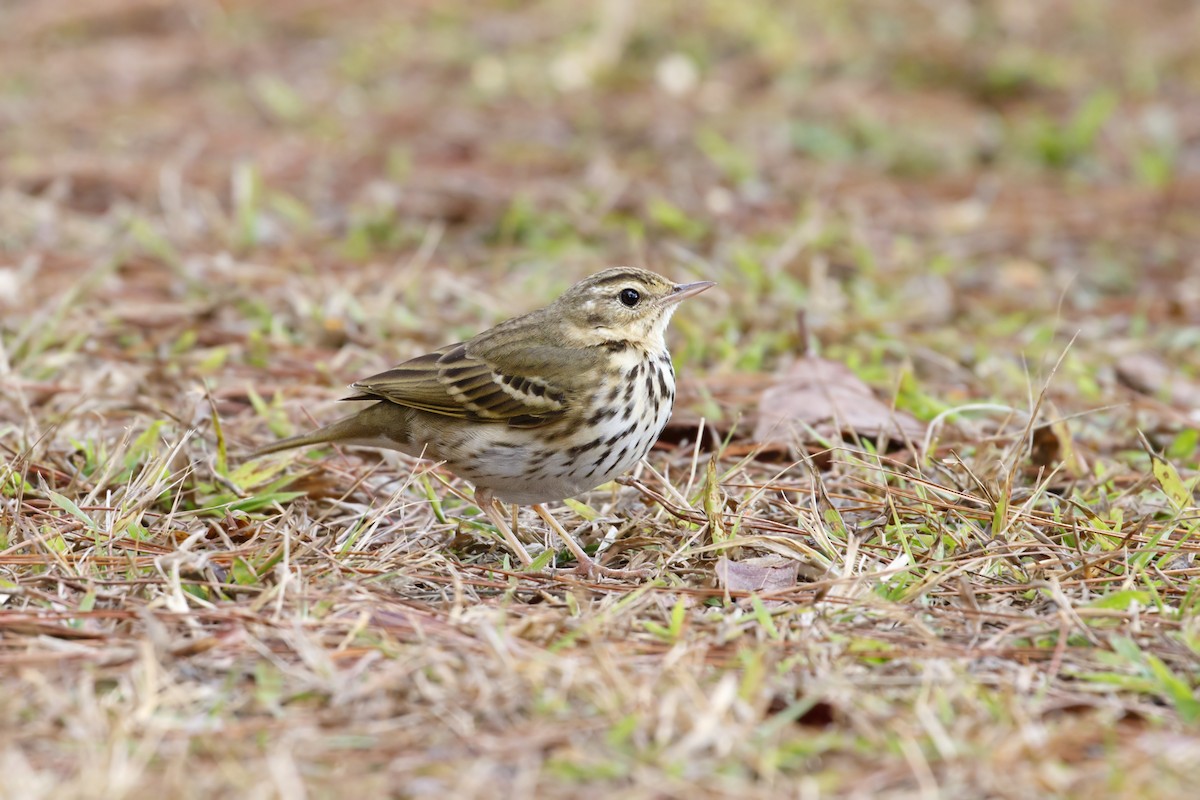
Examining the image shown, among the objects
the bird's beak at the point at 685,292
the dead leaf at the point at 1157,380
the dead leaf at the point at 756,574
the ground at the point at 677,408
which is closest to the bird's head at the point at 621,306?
the bird's beak at the point at 685,292

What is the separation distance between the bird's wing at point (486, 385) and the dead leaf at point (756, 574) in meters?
0.79

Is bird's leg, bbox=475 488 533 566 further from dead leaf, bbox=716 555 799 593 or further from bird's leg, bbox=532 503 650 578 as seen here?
dead leaf, bbox=716 555 799 593

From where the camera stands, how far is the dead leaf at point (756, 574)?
168 inches

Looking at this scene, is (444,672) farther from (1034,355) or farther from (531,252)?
(531,252)

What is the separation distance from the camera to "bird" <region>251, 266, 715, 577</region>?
15.5ft

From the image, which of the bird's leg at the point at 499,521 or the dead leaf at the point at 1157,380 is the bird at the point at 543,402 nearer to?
the bird's leg at the point at 499,521

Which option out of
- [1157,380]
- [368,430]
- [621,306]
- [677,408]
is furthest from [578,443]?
[1157,380]

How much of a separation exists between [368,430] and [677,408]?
56.2 inches

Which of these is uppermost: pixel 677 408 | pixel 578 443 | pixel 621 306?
pixel 621 306

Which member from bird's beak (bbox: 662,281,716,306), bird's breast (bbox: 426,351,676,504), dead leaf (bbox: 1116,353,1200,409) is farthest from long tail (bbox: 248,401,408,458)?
dead leaf (bbox: 1116,353,1200,409)

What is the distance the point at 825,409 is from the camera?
225 inches

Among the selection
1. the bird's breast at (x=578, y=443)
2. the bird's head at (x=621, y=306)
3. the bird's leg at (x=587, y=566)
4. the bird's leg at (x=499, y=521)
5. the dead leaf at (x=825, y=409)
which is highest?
the bird's head at (x=621, y=306)

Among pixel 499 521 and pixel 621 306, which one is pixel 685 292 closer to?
pixel 621 306

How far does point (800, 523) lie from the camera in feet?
15.4
